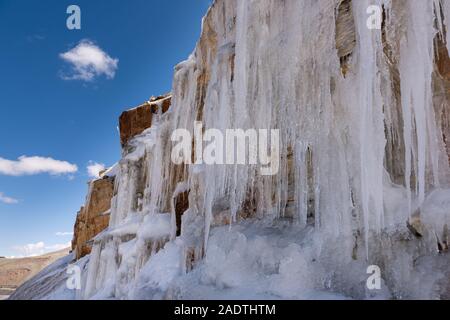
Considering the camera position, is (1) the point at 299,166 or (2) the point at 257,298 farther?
(1) the point at 299,166

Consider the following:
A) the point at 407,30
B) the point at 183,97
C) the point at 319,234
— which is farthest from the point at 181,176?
the point at 407,30

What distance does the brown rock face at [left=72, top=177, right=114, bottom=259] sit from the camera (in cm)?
1719

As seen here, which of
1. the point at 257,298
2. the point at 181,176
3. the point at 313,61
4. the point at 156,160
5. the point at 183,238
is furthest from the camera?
the point at 156,160

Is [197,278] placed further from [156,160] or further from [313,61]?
[156,160]

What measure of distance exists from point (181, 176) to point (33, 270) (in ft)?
101

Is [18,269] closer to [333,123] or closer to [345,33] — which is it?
[333,123]

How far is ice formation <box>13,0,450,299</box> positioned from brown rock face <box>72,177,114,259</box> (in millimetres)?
10521

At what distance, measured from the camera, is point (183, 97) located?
401 inches

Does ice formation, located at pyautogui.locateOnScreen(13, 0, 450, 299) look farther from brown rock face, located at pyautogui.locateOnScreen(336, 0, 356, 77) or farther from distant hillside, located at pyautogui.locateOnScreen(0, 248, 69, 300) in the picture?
distant hillside, located at pyautogui.locateOnScreen(0, 248, 69, 300)

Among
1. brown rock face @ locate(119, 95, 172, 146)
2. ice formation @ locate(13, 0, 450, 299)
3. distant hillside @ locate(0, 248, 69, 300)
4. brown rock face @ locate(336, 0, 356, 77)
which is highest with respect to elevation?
brown rock face @ locate(119, 95, 172, 146)

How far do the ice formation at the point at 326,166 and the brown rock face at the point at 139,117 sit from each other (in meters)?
7.82

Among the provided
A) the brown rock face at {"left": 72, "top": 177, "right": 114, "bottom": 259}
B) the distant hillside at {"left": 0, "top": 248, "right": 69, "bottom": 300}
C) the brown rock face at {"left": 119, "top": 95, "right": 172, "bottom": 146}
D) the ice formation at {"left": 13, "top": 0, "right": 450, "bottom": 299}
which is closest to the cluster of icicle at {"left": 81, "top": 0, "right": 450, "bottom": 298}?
A: the ice formation at {"left": 13, "top": 0, "right": 450, "bottom": 299}

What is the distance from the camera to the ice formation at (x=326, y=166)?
13.2 ft

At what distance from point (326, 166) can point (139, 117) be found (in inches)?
475
